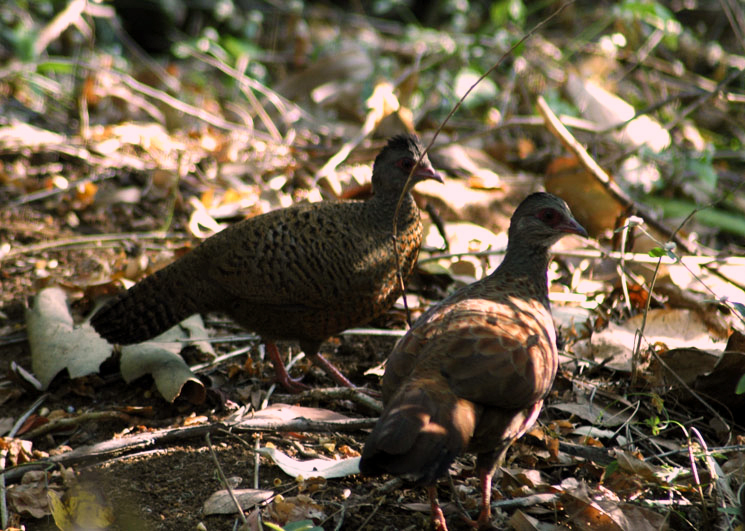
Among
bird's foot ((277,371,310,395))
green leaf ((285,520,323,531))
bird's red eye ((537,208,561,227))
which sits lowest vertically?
bird's foot ((277,371,310,395))

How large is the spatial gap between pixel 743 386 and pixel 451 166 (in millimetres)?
3846

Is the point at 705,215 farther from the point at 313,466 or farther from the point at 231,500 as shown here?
the point at 231,500

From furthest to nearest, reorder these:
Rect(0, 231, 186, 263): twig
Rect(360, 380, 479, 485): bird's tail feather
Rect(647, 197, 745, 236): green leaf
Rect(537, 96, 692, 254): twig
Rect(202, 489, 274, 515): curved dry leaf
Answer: Rect(647, 197, 745, 236): green leaf < Rect(0, 231, 186, 263): twig < Rect(537, 96, 692, 254): twig < Rect(202, 489, 274, 515): curved dry leaf < Rect(360, 380, 479, 485): bird's tail feather

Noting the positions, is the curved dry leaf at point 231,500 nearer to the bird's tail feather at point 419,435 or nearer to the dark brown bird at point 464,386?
the dark brown bird at point 464,386

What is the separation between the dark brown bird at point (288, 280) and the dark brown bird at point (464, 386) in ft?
2.56

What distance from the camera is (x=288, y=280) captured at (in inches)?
157

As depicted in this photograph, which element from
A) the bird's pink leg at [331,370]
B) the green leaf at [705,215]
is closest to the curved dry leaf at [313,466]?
the bird's pink leg at [331,370]

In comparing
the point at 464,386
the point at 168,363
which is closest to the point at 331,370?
the point at 168,363

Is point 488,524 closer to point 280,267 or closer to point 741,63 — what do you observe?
point 280,267

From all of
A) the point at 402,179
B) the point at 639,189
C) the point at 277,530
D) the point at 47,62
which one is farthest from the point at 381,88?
the point at 277,530

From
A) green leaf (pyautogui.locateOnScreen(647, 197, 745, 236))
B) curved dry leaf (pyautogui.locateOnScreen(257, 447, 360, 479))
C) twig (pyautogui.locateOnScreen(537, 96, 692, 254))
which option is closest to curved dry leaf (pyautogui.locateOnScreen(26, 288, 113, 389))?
curved dry leaf (pyautogui.locateOnScreen(257, 447, 360, 479))

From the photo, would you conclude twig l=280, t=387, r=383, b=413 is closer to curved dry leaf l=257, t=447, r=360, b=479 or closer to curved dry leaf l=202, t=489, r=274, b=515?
curved dry leaf l=257, t=447, r=360, b=479

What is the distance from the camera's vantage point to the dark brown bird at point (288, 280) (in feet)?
13.1

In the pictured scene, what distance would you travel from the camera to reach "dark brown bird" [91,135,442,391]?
13.1ft
